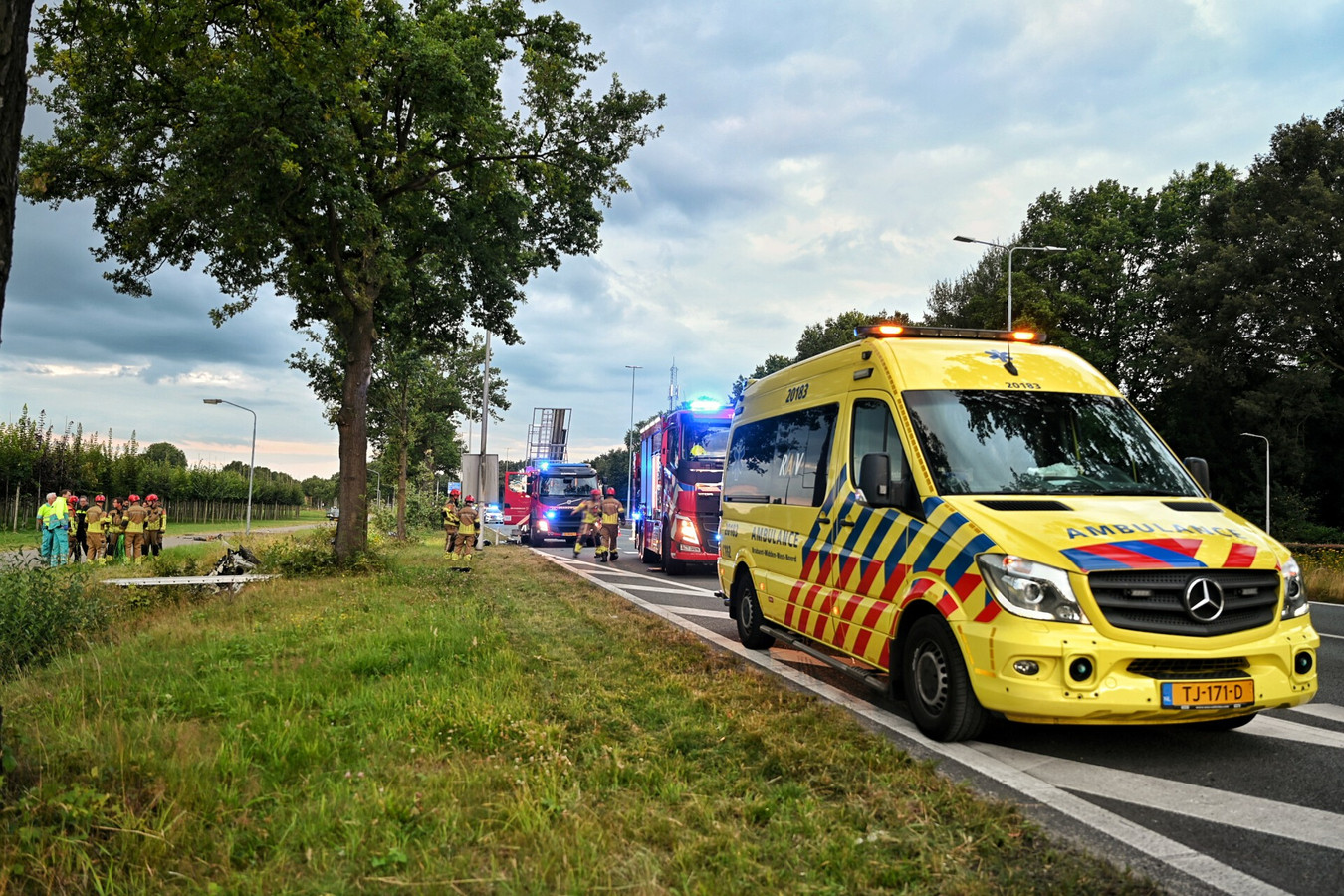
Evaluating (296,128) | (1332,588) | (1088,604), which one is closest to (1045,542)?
(1088,604)

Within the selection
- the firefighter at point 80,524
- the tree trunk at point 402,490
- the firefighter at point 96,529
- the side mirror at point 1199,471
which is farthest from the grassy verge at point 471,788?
the tree trunk at point 402,490

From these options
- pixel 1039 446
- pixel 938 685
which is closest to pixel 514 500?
pixel 1039 446

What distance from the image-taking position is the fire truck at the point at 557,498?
104ft

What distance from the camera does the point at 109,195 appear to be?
1511 centimetres

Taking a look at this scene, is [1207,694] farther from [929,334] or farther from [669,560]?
[669,560]

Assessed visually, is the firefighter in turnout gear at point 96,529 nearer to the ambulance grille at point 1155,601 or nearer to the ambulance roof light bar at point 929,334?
the ambulance roof light bar at point 929,334

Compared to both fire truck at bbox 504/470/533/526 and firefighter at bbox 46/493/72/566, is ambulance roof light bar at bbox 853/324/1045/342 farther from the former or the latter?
fire truck at bbox 504/470/533/526

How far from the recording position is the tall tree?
41.3ft

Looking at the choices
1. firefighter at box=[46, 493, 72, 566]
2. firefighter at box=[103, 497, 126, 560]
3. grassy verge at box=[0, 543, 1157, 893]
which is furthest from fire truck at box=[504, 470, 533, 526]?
grassy verge at box=[0, 543, 1157, 893]

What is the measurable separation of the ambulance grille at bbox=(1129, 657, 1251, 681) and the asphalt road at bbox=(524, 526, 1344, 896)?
0.52 metres

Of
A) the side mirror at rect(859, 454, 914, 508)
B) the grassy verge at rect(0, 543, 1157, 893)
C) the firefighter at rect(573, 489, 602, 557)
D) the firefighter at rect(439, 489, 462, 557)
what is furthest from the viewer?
the firefighter at rect(573, 489, 602, 557)

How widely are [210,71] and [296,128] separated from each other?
1.30m

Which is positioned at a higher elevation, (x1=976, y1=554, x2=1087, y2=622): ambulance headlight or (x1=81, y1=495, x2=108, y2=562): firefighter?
(x1=976, y1=554, x2=1087, y2=622): ambulance headlight

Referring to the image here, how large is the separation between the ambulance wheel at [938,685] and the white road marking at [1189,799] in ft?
0.74
